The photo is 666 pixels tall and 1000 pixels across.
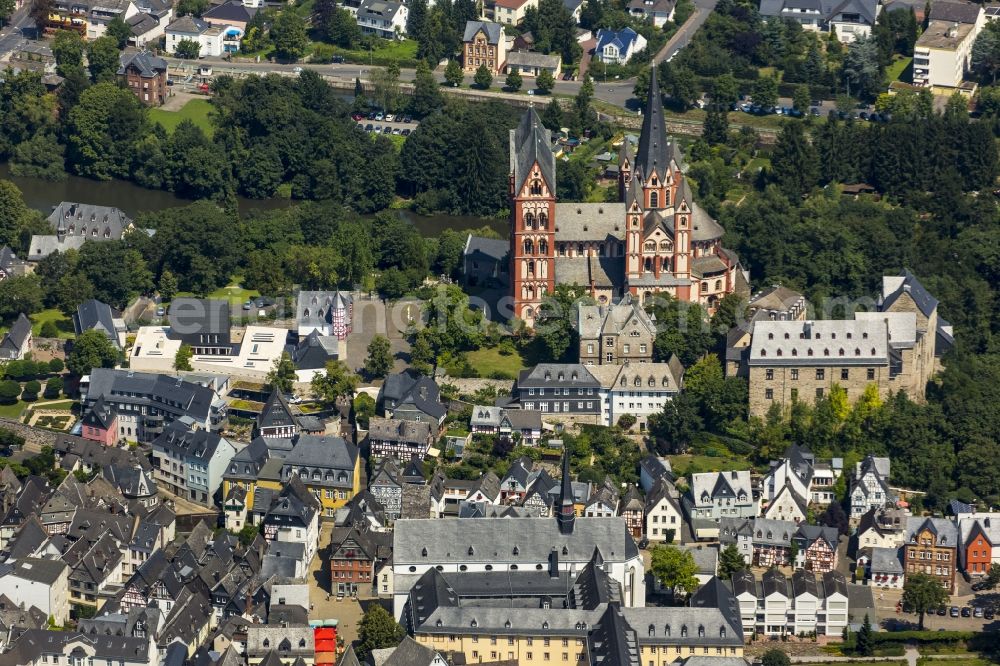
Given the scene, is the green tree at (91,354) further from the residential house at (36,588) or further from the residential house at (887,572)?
the residential house at (887,572)

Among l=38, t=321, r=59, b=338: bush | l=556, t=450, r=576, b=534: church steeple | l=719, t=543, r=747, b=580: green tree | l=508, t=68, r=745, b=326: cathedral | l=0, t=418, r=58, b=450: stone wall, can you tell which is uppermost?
l=508, t=68, r=745, b=326: cathedral

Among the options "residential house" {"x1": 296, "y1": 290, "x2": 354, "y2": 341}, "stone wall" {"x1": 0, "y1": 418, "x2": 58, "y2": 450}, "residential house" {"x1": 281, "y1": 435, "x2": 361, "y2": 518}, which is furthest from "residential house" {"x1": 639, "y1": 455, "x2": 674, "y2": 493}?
"stone wall" {"x1": 0, "y1": 418, "x2": 58, "y2": 450}

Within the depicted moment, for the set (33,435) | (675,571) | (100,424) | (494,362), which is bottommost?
(33,435)

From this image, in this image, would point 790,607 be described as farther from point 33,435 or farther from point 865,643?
point 33,435

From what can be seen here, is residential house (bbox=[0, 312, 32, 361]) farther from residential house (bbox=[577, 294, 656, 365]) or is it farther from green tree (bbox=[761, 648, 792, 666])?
green tree (bbox=[761, 648, 792, 666])

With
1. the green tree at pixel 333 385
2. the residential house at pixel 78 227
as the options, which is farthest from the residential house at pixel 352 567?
the residential house at pixel 78 227

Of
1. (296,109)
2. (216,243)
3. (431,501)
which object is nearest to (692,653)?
(431,501)

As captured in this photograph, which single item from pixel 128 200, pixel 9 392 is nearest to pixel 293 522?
pixel 9 392
